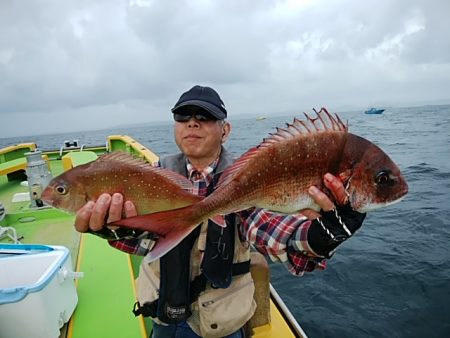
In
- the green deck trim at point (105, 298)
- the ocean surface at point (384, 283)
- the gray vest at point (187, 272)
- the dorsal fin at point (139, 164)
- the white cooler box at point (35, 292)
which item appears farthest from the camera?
the ocean surface at point (384, 283)

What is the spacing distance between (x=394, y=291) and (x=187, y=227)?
6114 mm

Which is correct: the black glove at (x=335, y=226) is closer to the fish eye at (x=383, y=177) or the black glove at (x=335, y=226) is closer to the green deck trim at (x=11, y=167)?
the fish eye at (x=383, y=177)

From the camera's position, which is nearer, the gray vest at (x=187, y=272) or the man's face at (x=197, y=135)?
the gray vest at (x=187, y=272)

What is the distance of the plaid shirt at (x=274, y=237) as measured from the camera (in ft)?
A: 7.15

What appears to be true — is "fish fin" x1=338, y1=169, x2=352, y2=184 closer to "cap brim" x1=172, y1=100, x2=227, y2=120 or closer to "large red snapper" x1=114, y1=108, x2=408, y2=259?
"large red snapper" x1=114, y1=108, x2=408, y2=259

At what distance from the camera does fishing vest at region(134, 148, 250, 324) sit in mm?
2266

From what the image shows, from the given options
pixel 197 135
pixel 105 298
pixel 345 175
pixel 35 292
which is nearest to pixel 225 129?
pixel 197 135

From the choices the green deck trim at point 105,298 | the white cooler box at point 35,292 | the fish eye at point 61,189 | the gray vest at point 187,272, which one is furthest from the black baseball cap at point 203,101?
the green deck trim at point 105,298

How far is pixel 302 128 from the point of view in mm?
1854

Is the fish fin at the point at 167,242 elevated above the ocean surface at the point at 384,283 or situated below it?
above

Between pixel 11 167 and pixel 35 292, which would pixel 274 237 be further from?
pixel 11 167

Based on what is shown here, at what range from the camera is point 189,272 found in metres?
2.40

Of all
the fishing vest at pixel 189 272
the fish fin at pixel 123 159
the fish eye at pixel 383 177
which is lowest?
the fishing vest at pixel 189 272

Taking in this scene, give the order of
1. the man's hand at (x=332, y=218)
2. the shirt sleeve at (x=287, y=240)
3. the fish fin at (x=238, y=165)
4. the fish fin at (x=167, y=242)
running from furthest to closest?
the shirt sleeve at (x=287, y=240)
the fish fin at (x=238, y=165)
the man's hand at (x=332, y=218)
the fish fin at (x=167, y=242)
